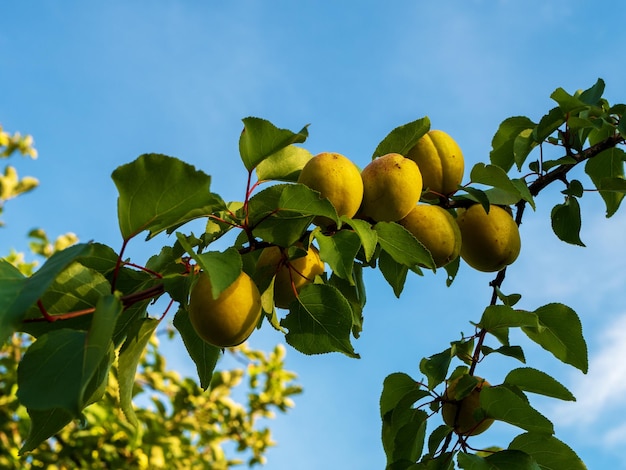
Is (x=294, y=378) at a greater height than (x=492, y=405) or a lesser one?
greater

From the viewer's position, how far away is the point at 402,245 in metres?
1.19

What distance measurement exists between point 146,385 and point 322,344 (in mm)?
3274

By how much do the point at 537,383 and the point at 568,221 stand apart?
490 mm

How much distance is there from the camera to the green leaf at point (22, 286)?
806 millimetres

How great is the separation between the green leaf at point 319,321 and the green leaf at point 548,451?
471 mm

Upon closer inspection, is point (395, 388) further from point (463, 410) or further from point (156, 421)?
point (156, 421)

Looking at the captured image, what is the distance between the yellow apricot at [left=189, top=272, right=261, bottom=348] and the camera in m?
1.10

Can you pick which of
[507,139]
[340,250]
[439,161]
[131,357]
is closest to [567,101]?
[507,139]

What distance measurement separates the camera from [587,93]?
66.1 inches

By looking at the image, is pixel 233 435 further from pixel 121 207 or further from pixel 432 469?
pixel 121 207

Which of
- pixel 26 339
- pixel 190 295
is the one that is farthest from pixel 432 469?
pixel 26 339

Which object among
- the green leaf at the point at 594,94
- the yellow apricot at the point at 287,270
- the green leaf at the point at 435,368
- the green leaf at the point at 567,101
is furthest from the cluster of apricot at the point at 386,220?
the green leaf at the point at 594,94

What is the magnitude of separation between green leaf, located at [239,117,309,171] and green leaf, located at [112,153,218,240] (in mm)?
213

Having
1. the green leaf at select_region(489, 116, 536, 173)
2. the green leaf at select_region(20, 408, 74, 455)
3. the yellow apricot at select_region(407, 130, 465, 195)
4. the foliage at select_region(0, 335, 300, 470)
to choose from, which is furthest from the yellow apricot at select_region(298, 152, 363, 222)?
the foliage at select_region(0, 335, 300, 470)
